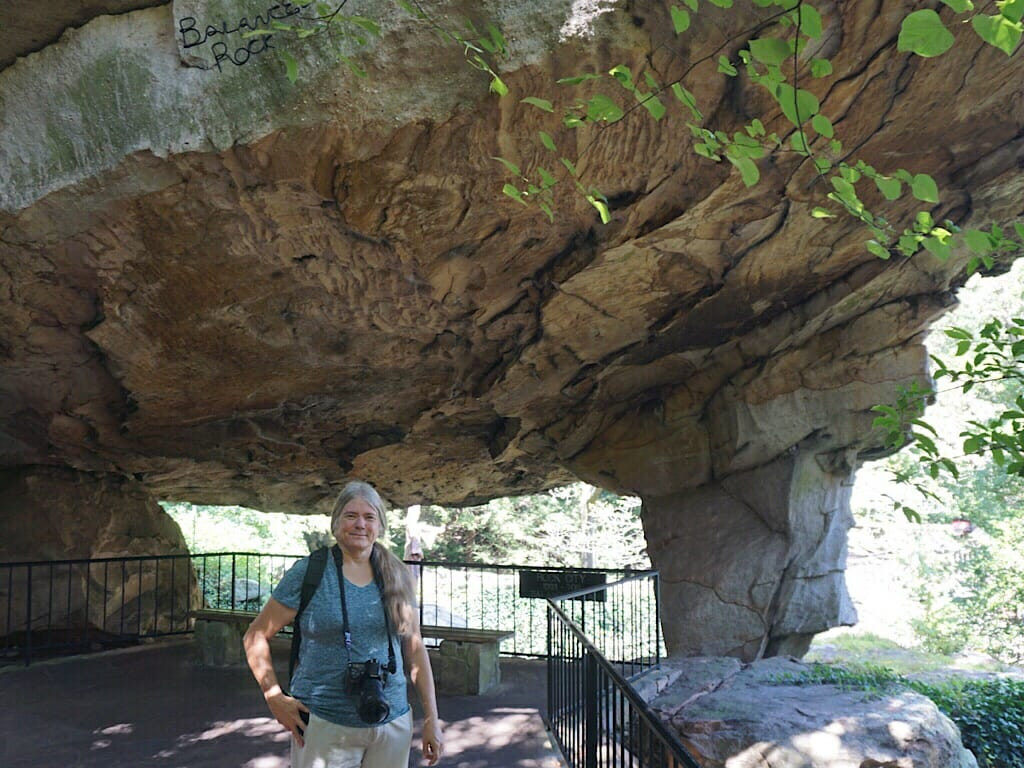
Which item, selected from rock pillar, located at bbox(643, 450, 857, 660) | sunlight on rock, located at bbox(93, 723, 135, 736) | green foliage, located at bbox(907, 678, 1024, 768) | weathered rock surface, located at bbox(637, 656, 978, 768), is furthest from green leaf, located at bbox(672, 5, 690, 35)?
green foliage, located at bbox(907, 678, 1024, 768)

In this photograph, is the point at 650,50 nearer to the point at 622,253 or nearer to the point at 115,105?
the point at 622,253

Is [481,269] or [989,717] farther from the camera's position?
[989,717]

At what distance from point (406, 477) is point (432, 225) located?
7276 mm

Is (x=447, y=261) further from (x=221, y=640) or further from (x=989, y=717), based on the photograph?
(x=989, y=717)

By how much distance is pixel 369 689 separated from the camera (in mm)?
2244

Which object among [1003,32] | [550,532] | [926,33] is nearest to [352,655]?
[926,33]

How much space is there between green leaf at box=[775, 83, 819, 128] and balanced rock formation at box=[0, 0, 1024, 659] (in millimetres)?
486

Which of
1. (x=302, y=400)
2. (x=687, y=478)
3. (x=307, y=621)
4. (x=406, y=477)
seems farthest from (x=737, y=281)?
(x=406, y=477)

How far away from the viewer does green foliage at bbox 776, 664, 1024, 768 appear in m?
6.57

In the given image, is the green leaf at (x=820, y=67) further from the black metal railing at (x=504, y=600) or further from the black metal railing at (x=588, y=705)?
the black metal railing at (x=504, y=600)

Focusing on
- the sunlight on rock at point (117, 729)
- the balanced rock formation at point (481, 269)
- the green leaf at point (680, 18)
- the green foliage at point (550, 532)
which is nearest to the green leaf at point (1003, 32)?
the green leaf at point (680, 18)

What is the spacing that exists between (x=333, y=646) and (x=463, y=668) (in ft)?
14.7

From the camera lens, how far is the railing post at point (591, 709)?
374 centimetres

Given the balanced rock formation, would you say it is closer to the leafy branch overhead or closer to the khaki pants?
the leafy branch overhead
